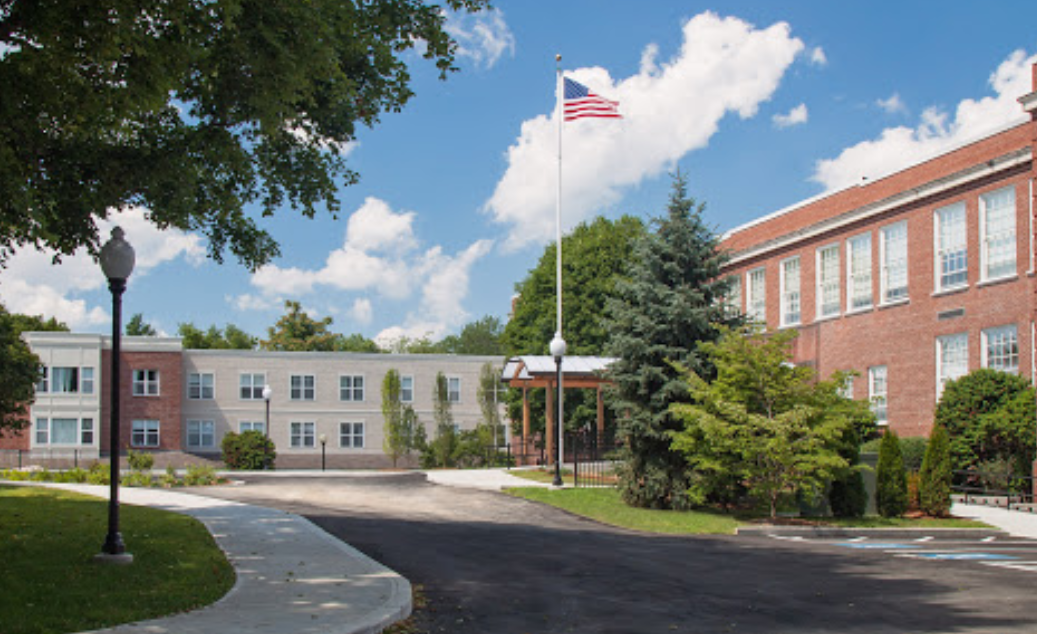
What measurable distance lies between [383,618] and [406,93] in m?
9.99

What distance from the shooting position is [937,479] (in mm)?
22250

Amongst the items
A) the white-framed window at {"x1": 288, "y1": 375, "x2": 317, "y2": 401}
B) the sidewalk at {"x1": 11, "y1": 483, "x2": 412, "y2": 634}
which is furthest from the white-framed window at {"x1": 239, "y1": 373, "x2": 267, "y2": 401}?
the sidewalk at {"x1": 11, "y1": 483, "x2": 412, "y2": 634}

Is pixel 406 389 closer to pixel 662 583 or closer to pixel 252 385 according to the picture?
pixel 252 385

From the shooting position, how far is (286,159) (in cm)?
1689

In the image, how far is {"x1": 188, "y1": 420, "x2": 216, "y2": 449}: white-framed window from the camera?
52.7 metres

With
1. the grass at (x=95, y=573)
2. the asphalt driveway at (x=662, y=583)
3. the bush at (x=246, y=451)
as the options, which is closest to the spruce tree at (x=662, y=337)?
the asphalt driveway at (x=662, y=583)

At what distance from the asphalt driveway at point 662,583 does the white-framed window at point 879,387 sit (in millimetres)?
17855

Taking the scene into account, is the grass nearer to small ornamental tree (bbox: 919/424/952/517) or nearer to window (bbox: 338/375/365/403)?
small ornamental tree (bbox: 919/424/952/517)

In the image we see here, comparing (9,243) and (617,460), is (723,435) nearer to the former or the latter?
(617,460)

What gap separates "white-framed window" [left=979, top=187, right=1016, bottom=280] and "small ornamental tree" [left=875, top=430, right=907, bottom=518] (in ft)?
32.3

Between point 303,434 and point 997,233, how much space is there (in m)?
37.2

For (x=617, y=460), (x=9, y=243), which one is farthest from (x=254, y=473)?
(x=9, y=243)

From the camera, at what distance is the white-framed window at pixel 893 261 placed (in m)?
33.8

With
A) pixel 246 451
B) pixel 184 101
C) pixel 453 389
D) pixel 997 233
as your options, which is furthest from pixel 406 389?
pixel 184 101
